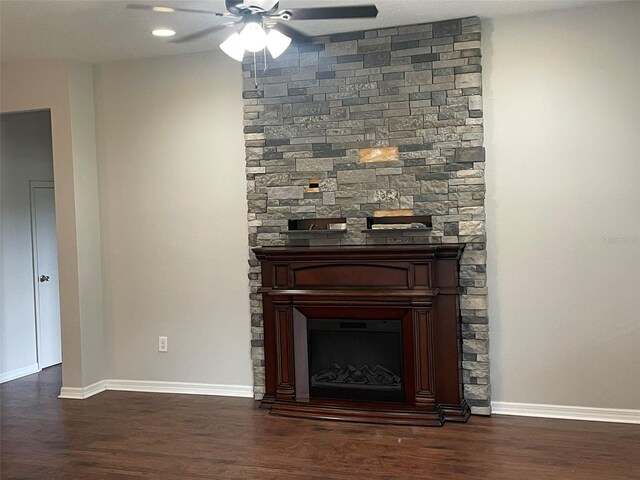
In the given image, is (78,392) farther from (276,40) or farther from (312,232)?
(276,40)

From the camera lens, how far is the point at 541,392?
14.1 ft

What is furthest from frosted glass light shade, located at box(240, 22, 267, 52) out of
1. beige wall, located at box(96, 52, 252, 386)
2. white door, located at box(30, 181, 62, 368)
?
white door, located at box(30, 181, 62, 368)

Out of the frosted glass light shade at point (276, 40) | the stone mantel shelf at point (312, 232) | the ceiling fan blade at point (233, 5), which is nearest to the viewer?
the ceiling fan blade at point (233, 5)

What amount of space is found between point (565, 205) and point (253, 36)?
2.35 meters

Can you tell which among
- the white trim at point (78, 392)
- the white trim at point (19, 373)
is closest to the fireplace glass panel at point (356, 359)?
the white trim at point (78, 392)

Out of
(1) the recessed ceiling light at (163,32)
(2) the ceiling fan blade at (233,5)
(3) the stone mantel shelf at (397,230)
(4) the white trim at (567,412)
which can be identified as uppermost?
(1) the recessed ceiling light at (163,32)

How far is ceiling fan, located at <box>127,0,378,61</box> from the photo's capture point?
113 inches

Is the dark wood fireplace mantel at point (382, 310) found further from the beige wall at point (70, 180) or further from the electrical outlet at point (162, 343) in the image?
the beige wall at point (70, 180)

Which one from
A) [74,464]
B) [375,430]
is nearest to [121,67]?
[74,464]

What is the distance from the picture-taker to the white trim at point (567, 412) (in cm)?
412

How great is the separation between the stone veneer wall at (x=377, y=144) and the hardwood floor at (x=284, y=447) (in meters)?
0.50

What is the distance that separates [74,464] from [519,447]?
2.53 metres

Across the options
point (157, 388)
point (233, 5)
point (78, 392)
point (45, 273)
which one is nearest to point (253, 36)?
point (233, 5)

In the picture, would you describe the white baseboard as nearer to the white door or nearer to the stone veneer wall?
the stone veneer wall
